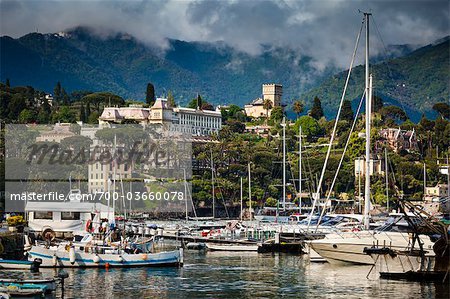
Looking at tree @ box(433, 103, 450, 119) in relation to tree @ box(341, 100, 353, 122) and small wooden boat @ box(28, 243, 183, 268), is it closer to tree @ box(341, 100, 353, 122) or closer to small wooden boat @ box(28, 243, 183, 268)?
tree @ box(341, 100, 353, 122)

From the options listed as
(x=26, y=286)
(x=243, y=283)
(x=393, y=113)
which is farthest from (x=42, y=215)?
(x=393, y=113)

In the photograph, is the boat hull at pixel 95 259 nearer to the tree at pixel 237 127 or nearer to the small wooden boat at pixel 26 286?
the small wooden boat at pixel 26 286

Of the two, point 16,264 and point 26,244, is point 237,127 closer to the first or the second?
point 26,244

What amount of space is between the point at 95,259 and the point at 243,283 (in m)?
7.62

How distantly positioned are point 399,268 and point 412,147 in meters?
98.0

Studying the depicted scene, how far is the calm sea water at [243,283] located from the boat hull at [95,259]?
1.86 ft

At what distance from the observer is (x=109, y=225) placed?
4959 cm

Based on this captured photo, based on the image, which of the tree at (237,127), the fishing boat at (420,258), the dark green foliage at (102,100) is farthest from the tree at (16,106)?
the fishing boat at (420,258)

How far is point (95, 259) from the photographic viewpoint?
4456cm

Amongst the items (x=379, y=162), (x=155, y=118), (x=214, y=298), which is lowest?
(x=214, y=298)

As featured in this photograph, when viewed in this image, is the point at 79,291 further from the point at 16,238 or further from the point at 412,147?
the point at 412,147

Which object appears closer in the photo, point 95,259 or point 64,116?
point 95,259

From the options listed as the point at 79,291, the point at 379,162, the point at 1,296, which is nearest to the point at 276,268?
the point at 79,291

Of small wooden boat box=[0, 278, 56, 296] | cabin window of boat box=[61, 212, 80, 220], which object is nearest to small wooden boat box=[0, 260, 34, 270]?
small wooden boat box=[0, 278, 56, 296]
